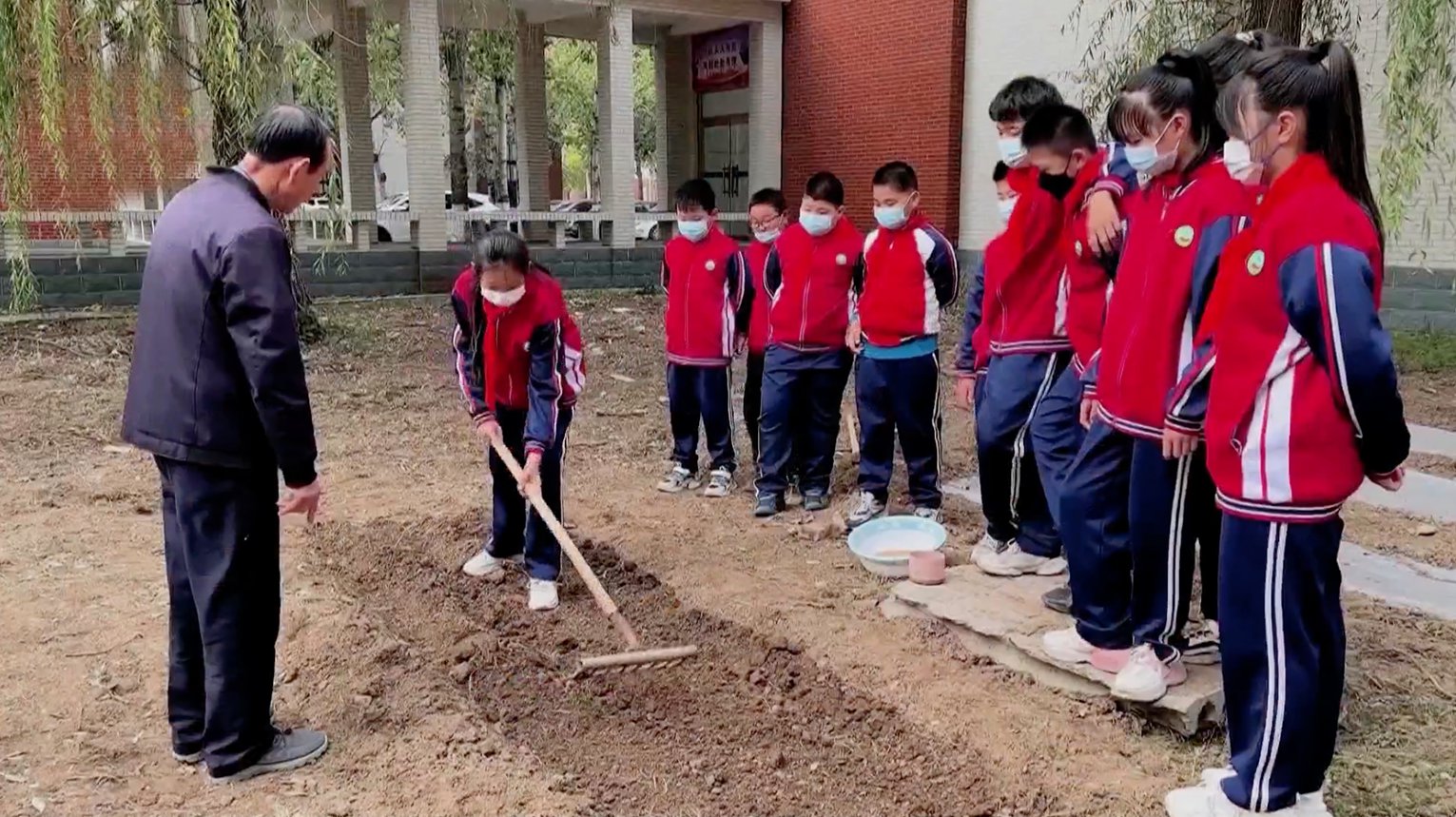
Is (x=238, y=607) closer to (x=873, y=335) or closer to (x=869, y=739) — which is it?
(x=869, y=739)

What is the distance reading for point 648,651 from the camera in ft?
11.9

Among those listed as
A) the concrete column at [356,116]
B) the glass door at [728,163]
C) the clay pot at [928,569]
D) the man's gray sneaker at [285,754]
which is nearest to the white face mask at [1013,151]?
the clay pot at [928,569]

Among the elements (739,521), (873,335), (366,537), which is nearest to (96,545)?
(366,537)

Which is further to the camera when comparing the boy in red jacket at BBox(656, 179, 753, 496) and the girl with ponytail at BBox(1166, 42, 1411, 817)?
the boy in red jacket at BBox(656, 179, 753, 496)

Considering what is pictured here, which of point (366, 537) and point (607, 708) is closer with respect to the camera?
point (607, 708)

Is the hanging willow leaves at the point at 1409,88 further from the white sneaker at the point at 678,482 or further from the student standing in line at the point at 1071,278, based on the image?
the white sneaker at the point at 678,482

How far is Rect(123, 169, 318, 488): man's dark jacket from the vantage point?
2676mm

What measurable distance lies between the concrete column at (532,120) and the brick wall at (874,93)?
11.6ft

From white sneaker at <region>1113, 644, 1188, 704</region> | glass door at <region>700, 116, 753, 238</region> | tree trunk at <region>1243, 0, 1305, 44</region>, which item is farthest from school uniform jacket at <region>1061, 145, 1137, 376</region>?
glass door at <region>700, 116, 753, 238</region>

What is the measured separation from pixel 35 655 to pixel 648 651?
2078 millimetres

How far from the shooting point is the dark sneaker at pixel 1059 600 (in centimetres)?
377

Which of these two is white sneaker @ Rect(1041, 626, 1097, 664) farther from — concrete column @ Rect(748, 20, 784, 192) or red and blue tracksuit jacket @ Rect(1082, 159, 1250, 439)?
concrete column @ Rect(748, 20, 784, 192)

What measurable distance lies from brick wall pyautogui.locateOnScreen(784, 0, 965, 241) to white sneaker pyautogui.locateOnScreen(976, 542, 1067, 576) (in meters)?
10.8

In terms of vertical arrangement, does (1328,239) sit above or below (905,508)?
above
